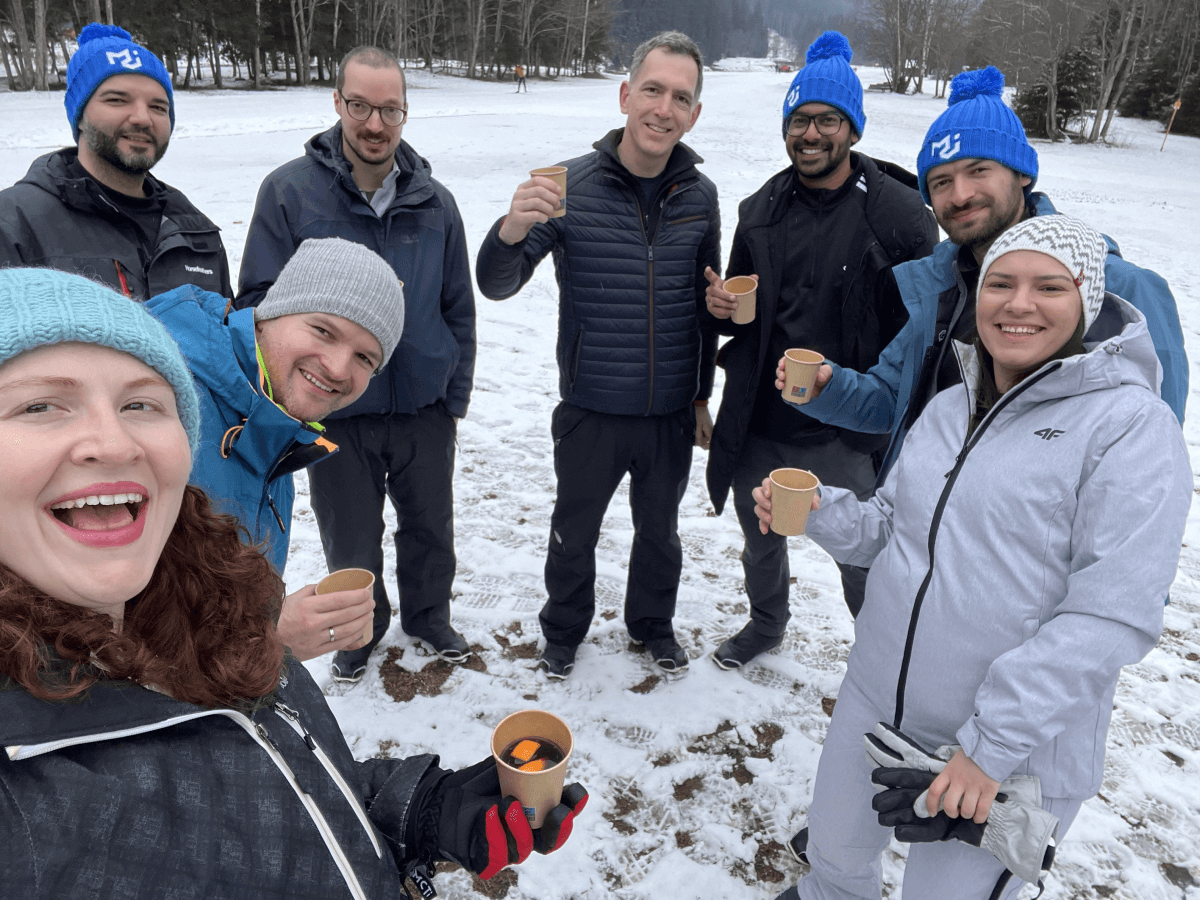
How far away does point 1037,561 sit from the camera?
1608mm

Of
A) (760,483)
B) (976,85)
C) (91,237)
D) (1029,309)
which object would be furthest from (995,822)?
(91,237)

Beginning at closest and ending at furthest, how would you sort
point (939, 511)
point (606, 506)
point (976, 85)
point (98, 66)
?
1. point (939, 511)
2. point (976, 85)
3. point (98, 66)
4. point (606, 506)

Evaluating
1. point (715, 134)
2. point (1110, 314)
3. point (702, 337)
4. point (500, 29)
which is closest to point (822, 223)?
point (702, 337)

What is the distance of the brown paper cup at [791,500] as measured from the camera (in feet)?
6.75

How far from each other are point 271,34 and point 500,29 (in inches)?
635

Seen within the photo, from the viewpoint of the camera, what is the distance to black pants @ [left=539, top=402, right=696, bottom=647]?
316 cm

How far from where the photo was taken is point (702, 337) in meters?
3.16

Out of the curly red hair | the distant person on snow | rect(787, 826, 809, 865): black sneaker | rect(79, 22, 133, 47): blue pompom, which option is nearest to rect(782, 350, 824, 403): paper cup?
rect(787, 826, 809, 865): black sneaker

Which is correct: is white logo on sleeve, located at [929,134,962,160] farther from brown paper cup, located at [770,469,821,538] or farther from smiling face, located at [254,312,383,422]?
smiling face, located at [254,312,383,422]

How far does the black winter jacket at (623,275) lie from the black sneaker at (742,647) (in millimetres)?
1215

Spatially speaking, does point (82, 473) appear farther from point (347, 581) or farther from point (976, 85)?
point (976, 85)

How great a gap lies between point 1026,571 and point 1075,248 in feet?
2.52

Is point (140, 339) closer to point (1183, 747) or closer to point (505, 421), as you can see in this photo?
point (1183, 747)

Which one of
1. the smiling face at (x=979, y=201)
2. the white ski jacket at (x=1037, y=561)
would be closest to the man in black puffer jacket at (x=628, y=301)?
the smiling face at (x=979, y=201)
